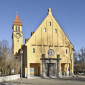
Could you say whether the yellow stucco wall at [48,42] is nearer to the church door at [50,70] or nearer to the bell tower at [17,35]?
the church door at [50,70]

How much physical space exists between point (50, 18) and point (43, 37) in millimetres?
5329

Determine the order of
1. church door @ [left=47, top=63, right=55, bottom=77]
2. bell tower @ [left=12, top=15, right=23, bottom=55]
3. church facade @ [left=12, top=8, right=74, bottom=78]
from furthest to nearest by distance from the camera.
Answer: bell tower @ [left=12, top=15, right=23, bottom=55]
church door @ [left=47, top=63, right=55, bottom=77]
church facade @ [left=12, top=8, right=74, bottom=78]

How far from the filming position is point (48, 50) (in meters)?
42.1

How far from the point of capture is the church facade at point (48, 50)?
41094mm

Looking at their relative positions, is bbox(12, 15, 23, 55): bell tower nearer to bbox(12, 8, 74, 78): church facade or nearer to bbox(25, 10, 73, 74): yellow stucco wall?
bbox(12, 8, 74, 78): church facade

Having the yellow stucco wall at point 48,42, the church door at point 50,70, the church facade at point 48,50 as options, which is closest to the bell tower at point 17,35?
the church facade at point 48,50

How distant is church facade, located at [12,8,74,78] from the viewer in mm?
41094

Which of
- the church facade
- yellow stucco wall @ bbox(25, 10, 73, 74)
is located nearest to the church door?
the church facade

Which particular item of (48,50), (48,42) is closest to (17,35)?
(48,42)

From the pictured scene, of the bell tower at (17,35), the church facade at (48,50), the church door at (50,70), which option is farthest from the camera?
the bell tower at (17,35)

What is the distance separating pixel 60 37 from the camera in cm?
4353

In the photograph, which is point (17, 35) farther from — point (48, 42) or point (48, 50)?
point (48, 50)

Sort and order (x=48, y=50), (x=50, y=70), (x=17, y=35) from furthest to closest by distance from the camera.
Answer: (x=17, y=35) < (x=50, y=70) < (x=48, y=50)

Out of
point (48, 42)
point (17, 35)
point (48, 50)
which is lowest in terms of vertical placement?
point (48, 50)
